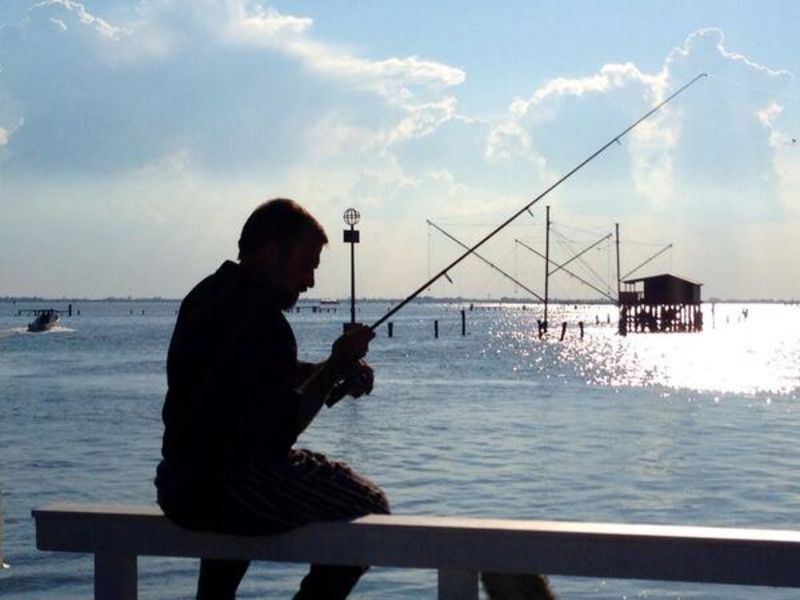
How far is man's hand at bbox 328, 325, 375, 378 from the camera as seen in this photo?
3.37 metres

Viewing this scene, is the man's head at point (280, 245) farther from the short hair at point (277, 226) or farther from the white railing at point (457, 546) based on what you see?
the white railing at point (457, 546)

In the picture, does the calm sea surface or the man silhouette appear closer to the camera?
the man silhouette

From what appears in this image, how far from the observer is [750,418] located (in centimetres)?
2819

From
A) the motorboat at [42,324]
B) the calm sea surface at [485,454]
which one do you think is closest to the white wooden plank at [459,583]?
the calm sea surface at [485,454]

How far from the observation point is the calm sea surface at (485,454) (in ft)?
34.1

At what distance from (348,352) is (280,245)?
0.37m

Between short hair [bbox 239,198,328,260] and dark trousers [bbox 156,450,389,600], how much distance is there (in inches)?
24.3

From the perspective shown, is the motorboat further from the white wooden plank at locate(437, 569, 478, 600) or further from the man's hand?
the white wooden plank at locate(437, 569, 478, 600)

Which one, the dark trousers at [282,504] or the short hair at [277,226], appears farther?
the short hair at [277,226]

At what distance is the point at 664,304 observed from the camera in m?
86.5

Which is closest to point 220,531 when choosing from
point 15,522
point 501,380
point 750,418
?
point 15,522

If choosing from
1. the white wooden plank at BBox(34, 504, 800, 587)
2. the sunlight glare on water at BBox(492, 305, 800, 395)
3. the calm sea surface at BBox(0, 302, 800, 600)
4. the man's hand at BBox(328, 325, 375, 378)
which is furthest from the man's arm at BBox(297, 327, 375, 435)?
the sunlight glare on water at BBox(492, 305, 800, 395)

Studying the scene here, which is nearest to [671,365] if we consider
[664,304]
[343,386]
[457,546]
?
[664,304]

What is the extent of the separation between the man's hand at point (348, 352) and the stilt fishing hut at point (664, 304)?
84.3 m
